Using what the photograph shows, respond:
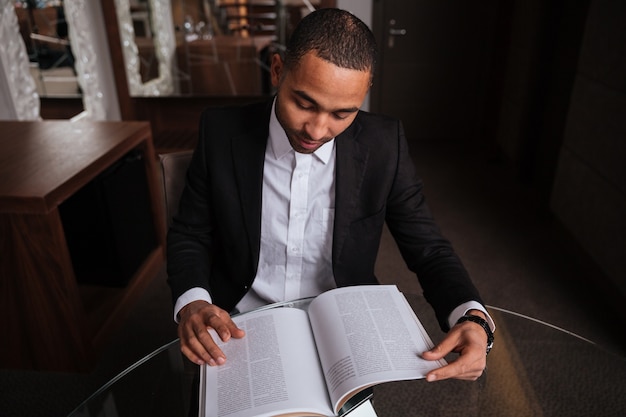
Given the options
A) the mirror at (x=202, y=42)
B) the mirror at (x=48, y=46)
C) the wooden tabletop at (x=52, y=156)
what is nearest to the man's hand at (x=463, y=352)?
the wooden tabletop at (x=52, y=156)

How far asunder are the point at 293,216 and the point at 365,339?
1.26 feet

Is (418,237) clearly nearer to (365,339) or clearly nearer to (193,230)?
(365,339)

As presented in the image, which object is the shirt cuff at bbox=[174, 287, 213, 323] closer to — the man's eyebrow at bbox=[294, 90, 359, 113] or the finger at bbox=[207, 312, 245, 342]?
the finger at bbox=[207, 312, 245, 342]

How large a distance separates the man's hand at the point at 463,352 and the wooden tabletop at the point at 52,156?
1212 millimetres

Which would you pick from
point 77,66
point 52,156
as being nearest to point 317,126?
point 52,156

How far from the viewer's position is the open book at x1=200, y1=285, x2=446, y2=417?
0.71 m

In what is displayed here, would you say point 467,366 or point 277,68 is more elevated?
point 277,68

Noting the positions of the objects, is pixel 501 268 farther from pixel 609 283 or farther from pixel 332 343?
pixel 332 343

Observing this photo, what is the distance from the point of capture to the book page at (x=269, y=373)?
700mm

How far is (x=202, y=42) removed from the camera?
373 centimetres

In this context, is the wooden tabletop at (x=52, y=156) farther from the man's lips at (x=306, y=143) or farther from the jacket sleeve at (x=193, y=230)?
the man's lips at (x=306, y=143)

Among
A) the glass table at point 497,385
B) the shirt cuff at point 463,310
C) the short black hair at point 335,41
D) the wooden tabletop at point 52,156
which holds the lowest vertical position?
the glass table at point 497,385

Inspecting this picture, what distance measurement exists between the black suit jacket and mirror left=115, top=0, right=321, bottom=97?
8.84ft

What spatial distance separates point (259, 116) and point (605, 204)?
5.60 ft
